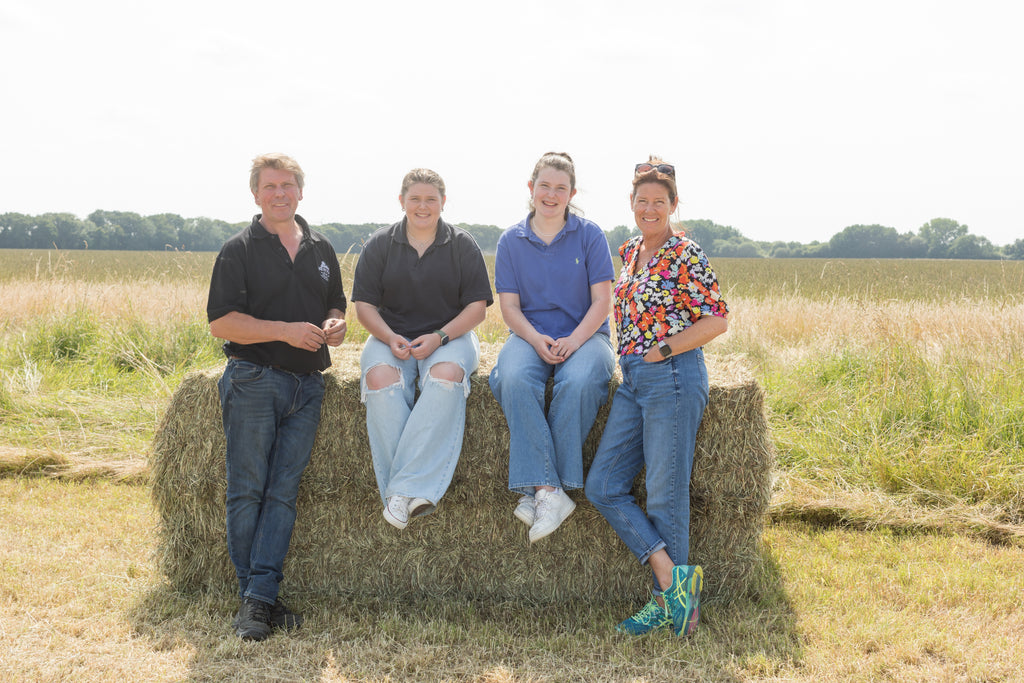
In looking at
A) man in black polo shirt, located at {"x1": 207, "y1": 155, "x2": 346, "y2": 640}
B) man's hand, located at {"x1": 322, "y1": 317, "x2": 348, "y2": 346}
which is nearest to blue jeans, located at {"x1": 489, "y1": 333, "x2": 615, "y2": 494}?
man's hand, located at {"x1": 322, "y1": 317, "x2": 348, "y2": 346}

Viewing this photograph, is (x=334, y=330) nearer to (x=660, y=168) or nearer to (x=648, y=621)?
(x=660, y=168)

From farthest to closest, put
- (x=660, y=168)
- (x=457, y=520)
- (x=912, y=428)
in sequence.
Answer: (x=912, y=428) < (x=457, y=520) < (x=660, y=168)

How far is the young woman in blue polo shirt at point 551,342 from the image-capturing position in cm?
312

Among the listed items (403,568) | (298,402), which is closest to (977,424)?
(403,568)

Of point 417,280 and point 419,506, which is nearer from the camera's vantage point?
point 419,506

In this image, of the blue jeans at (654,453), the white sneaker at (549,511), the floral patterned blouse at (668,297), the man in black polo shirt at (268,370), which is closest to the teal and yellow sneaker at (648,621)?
the blue jeans at (654,453)

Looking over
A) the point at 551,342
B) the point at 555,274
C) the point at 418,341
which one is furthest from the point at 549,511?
the point at 555,274

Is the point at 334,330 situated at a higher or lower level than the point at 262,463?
higher

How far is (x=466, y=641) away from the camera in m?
2.99

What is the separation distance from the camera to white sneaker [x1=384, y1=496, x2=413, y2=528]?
9.86 ft

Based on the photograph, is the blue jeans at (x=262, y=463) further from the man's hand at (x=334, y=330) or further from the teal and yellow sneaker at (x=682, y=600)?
the teal and yellow sneaker at (x=682, y=600)

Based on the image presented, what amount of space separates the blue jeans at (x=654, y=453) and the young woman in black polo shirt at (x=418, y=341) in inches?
26.1

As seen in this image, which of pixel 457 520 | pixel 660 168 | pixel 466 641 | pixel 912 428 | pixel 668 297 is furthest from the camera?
pixel 912 428

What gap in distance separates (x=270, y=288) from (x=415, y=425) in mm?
862
